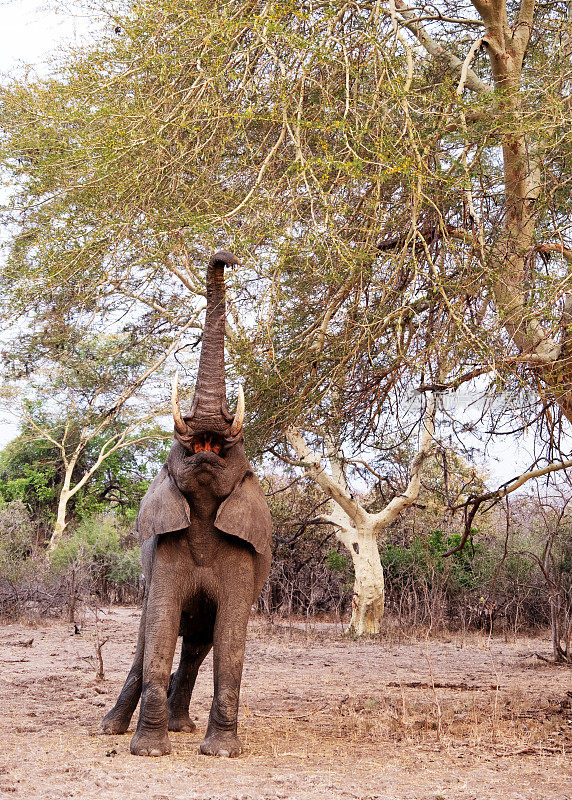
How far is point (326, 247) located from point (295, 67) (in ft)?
4.68

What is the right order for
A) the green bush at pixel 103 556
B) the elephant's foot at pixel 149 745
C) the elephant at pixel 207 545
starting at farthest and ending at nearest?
the green bush at pixel 103 556 < the elephant at pixel 207 545 < the elephant's foot at pixel 149 745

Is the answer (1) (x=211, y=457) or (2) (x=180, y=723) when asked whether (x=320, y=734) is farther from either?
(1) (x=211, y=457)

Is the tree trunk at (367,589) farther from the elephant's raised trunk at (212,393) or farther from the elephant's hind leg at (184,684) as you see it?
the elephant's raised trunk at (212,393)

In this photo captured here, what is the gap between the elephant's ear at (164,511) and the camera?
5.37m

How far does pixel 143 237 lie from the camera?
650 centimetres

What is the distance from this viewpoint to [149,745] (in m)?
5.20

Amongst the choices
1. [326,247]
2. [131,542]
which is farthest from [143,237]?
[131,542]

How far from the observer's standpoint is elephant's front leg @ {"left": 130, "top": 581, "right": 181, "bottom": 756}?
206 inches

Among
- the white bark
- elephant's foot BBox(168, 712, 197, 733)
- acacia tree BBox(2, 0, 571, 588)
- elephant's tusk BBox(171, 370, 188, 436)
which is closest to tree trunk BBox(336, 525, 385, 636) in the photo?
A: the white bark

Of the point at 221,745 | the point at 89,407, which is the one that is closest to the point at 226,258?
the point at 221,745

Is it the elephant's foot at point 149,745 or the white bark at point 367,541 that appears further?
the white bark at point 367,541

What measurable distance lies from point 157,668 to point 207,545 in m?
0.78

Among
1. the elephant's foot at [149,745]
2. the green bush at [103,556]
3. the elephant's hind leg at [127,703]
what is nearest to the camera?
the elephant's foot at [149,745]

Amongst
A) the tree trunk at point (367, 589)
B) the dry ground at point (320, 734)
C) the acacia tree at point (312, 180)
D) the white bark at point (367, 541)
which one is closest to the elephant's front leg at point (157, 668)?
the dry ground at point (320, 734)
